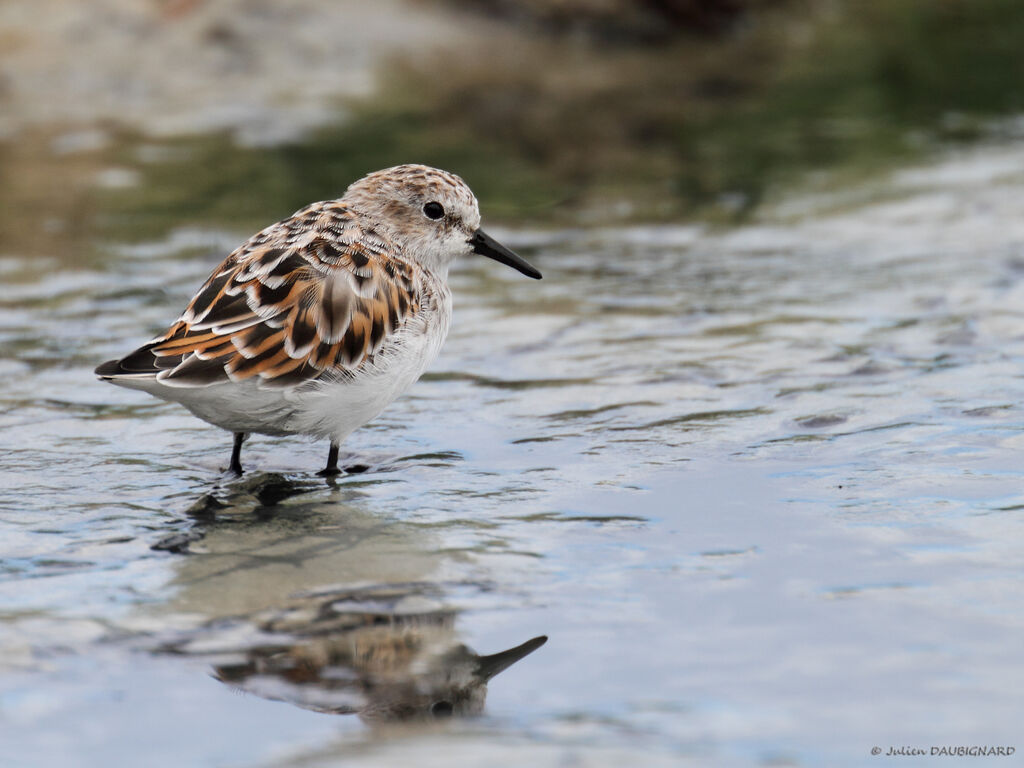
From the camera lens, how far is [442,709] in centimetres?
502

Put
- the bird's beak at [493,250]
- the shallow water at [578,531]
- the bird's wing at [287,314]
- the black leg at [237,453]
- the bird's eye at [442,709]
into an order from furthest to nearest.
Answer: the bird's beak at [493,250] → the black leg at [237,453] → the bird's wing at [287,314] → the bird's eye at [442,709] → the shallow water at [578,531]

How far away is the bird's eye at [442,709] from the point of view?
196 inches

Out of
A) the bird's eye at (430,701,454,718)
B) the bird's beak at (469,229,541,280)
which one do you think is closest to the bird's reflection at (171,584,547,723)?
the bird's eye at (430,701,454,718)

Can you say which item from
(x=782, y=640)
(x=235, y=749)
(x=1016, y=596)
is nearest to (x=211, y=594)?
(x=235, y=749)

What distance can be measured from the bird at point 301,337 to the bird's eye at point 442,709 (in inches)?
92.3

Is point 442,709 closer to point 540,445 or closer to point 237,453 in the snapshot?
point 237,453

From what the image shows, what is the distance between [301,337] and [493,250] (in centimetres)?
200

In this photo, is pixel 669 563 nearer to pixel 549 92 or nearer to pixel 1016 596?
pixel 1016 596

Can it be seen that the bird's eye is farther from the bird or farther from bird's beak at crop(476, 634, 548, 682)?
the bird

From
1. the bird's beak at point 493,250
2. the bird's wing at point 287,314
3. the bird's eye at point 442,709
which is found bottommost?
the bird's eye at point 442,709

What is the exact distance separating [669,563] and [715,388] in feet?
9.22

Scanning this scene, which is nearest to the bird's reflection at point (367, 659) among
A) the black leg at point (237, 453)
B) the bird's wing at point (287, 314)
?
the bird's wing at point (287, 314)

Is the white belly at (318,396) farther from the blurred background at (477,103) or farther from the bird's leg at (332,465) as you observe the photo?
the blurred background at (477,103)

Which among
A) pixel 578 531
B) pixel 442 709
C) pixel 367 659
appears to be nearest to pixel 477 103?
pixel 578 531
